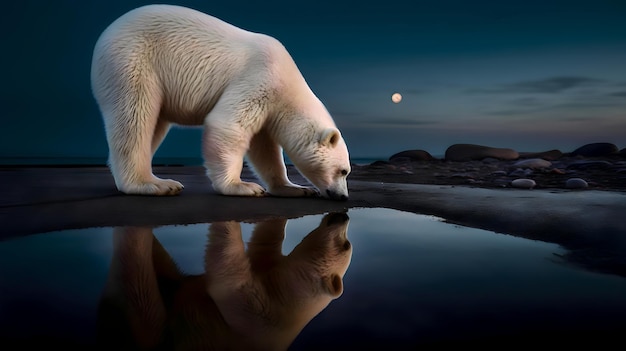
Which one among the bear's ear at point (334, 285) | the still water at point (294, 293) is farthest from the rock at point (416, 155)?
the bear's ear at point (334, 285)

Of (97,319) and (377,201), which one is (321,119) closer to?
(377,201)

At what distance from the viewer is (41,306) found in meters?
1.18

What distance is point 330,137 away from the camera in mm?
3721

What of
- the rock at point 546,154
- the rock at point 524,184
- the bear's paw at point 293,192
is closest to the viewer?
the bear's paw at point 293,192

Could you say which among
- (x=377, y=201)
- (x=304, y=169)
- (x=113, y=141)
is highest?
(x=113, y=141)

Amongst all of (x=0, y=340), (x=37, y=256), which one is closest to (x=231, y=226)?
(x=37, y=256)

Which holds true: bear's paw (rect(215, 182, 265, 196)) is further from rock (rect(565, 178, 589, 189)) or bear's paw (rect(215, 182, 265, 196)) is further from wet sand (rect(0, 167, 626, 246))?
rock (rect(565, 178, 589, 189))

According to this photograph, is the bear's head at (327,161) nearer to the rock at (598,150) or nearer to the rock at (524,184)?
the rock at (524,184)

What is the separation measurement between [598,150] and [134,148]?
57.4 feet

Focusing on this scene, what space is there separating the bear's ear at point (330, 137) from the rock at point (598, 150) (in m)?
15.6

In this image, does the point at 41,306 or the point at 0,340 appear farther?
the point at 41,306

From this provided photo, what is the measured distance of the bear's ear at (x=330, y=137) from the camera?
12.1 feet

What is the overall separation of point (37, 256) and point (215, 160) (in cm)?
207

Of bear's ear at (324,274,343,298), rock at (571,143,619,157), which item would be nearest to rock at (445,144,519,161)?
rock at (571,143,619,157)
